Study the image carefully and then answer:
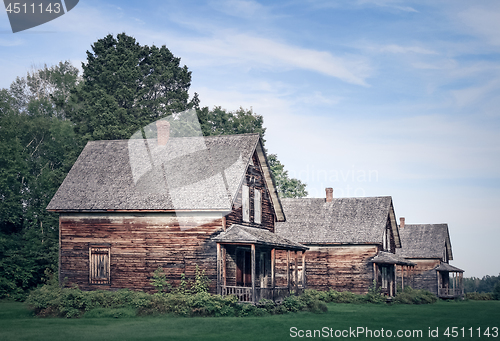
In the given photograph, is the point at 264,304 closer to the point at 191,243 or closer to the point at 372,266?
the point at 191,243

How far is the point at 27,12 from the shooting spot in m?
30.4

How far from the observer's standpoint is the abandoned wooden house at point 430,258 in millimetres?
58375

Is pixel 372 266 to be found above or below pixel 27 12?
below

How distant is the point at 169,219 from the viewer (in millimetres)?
29906

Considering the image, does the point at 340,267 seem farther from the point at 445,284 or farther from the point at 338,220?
the point at 445,284

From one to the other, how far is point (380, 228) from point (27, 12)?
28.7 m

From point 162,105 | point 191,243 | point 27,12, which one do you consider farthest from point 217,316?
point 162,105

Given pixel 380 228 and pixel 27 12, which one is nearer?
pixel 27 12

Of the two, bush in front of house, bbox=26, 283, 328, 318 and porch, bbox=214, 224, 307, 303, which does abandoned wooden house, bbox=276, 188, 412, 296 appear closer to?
porch, bbox=214, 224, 307, 303

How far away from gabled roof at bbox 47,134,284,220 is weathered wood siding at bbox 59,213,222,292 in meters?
0.75

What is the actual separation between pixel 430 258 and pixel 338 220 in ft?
58.3

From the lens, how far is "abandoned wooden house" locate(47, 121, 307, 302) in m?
29.2

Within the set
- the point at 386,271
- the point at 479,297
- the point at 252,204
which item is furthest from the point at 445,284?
the point at 252,204

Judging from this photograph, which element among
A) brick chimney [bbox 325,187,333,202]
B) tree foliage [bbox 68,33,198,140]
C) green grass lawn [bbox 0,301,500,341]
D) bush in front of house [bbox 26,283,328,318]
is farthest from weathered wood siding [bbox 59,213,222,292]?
brick chimney [bbox 325,187,333,202]
